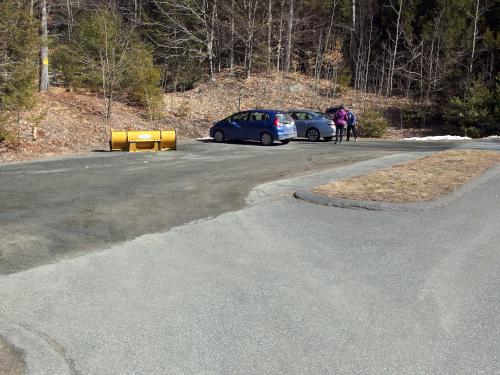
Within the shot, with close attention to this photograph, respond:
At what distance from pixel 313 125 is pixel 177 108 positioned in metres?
9.67

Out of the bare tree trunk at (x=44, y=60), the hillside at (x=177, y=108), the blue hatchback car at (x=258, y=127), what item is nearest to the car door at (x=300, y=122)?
the blue hatchback car at (x=258, y=127)

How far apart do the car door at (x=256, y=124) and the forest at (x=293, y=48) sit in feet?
23.0

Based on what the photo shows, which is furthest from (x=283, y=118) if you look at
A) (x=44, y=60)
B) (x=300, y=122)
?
(x=44, y=60)

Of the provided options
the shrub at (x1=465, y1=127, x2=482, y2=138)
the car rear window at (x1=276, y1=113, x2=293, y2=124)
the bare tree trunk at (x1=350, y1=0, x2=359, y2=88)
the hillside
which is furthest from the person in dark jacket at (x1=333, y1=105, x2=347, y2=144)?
the bare tree trunk at (x1=350, y1=0, x2=359, y2=88)

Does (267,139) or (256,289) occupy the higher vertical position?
(267,139)

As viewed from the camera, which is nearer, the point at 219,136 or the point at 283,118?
the point at 283,118

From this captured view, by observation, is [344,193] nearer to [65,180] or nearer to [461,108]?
[65,180]

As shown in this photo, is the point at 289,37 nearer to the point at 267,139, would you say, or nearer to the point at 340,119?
the point at 340,119

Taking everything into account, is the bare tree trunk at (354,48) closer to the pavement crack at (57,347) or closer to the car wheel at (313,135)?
the car wheel at (313,135)

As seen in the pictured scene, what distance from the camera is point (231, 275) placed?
18.2ft

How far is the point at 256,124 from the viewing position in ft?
72.8

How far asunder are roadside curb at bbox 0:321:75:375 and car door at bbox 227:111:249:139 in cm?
1868

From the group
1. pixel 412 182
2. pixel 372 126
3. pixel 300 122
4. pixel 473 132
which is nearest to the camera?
pixel 412 182

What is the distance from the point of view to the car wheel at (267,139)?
72.0ft
